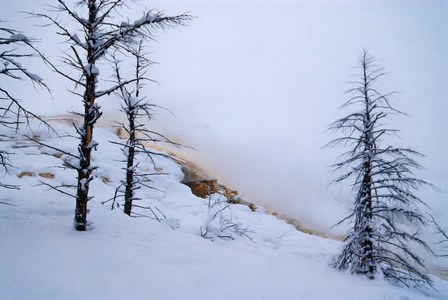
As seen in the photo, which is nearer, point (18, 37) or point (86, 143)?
point (18, 37)

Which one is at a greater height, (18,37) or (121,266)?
(18,37)

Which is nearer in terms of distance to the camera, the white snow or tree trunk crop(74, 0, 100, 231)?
the white snow

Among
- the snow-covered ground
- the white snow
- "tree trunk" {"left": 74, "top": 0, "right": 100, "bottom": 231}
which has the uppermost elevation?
the white snow

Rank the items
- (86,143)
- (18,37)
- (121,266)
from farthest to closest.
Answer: (86,143) < (18,37) < (121,266)

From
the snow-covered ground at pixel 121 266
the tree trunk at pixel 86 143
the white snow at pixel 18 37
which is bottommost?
the snow-covered ground at pixel 121 266

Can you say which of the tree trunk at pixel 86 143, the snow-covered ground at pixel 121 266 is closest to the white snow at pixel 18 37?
the tree trunk at pixel 86 143

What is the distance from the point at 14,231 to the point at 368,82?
10.6 metres

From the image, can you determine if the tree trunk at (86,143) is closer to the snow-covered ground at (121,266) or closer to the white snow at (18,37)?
the snow-covered ground at (121,266)

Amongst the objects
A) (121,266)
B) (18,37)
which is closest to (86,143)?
(18,37)

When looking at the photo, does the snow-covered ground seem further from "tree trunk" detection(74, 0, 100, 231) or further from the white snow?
the white snow

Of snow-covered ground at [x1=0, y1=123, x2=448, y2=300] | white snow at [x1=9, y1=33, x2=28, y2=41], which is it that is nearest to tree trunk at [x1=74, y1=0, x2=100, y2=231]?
snow-covered ground at [x1=0, y1=123, x2=448, y2=300]

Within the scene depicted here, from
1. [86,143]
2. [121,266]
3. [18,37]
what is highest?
[18,37]

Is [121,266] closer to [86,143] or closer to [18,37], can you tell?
[86,143]

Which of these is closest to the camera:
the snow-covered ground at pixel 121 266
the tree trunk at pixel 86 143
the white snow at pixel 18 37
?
the snow-covered ground at pixel 121 266
